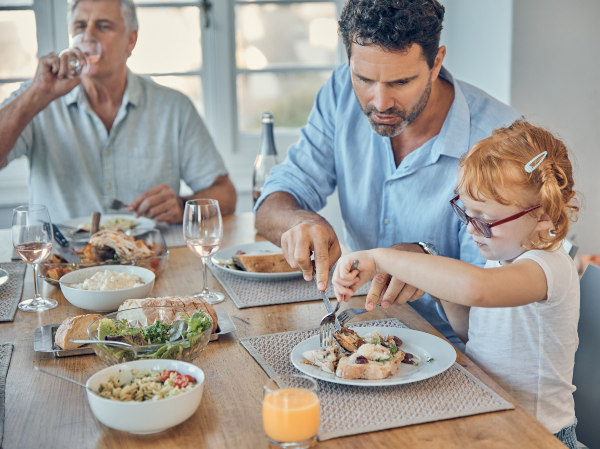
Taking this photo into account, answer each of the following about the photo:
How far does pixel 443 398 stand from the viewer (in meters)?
0.89

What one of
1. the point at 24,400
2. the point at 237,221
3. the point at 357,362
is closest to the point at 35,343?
the point at 24,400

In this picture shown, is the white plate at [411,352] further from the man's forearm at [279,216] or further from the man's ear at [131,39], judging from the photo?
the man's ear at [131,39]

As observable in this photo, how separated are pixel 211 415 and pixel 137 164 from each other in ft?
6.14

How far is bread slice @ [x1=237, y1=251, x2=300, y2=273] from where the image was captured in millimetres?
1479

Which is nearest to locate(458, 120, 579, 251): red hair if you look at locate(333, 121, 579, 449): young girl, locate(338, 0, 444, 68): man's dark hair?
locate(333, 121, 579, 449): young girl

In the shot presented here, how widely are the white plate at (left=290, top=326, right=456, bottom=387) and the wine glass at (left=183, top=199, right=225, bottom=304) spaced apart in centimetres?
37

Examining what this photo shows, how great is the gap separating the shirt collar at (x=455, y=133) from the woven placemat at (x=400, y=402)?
2.40 feet

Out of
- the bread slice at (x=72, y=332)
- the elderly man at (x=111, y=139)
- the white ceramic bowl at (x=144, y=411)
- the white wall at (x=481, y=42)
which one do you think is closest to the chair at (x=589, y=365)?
the white ceramic bowl at (x=144, y=411)

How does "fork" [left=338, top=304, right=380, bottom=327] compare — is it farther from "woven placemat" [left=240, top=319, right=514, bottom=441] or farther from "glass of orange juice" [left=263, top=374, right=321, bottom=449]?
"glass of orange juice" [left=263, top=374, right=321, bottom=449]

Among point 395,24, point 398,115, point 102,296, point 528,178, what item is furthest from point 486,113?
point 102,296

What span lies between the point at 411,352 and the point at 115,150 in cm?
185

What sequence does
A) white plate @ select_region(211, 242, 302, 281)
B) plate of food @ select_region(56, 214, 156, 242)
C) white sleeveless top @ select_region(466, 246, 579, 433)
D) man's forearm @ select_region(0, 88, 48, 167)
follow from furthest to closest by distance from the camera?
man's forearm @ select_region(0, 88, 48, 167) < plate of food @ select_region(56, 214, 156, 242) < white plate @ select_region(211, 242, 302, 281) < white sleeveless top @ select_region(466, 246, 579, 433)

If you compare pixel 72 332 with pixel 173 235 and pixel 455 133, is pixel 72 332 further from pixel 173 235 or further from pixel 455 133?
pixel 455 133

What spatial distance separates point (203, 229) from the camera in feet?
4.48
